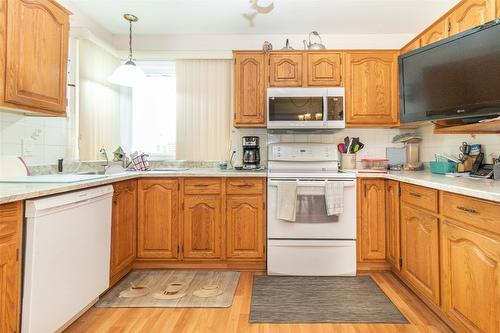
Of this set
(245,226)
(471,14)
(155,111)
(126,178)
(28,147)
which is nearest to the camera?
(471,14)

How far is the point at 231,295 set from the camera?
89.7 inches

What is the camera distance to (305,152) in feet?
10.3

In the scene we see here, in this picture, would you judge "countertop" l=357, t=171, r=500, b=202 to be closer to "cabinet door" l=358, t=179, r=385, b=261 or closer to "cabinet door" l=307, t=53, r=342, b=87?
"cabinet door" l=358, t=179, r=385, b=261

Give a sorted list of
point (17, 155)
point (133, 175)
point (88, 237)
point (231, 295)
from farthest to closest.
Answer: point (133, 175) → point (231, 295) → point (17, 155) → point (88, 237)

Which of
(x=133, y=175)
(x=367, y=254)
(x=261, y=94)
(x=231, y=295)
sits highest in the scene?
(x=261, y=94)

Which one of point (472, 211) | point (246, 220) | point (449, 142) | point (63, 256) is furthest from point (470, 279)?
point (63, 256)

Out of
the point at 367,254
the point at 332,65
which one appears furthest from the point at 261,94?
the point at 367,254

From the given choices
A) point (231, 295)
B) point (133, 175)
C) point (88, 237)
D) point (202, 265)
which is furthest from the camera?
point (202, 265)

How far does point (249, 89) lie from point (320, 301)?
2.12 meters

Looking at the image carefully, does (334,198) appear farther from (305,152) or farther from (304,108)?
(304,108)

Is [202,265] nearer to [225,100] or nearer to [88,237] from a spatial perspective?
[88,237]

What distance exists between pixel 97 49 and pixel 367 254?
11.2 ft

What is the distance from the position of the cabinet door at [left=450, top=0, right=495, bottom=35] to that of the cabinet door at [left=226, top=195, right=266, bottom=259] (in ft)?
6.74

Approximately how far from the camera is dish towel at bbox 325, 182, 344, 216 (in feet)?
8.61
